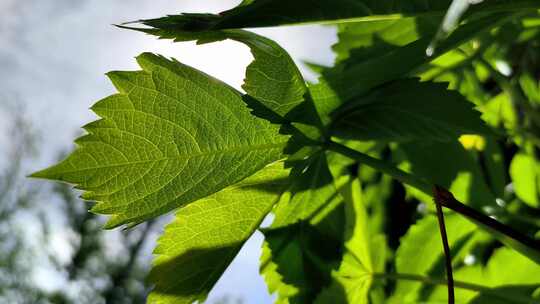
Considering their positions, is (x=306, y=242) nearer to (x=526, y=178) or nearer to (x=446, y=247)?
(x=446, y=247)

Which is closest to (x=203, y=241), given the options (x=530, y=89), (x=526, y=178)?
(x=526, y=178)

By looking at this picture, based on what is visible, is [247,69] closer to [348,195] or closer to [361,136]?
[361,136]

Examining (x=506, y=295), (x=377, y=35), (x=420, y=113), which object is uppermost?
(x=377, y=35)

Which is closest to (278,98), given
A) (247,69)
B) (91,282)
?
(247,69)

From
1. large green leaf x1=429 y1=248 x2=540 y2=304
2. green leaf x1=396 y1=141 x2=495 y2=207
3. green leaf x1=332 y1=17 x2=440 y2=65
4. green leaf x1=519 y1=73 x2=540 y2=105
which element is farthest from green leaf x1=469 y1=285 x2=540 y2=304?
green leaf x1=519 y1=73 x2=540 y2=105

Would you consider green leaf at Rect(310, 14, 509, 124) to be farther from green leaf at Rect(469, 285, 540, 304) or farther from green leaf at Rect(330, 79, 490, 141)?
green leaf at Rect(469, 285, 540, 304)
